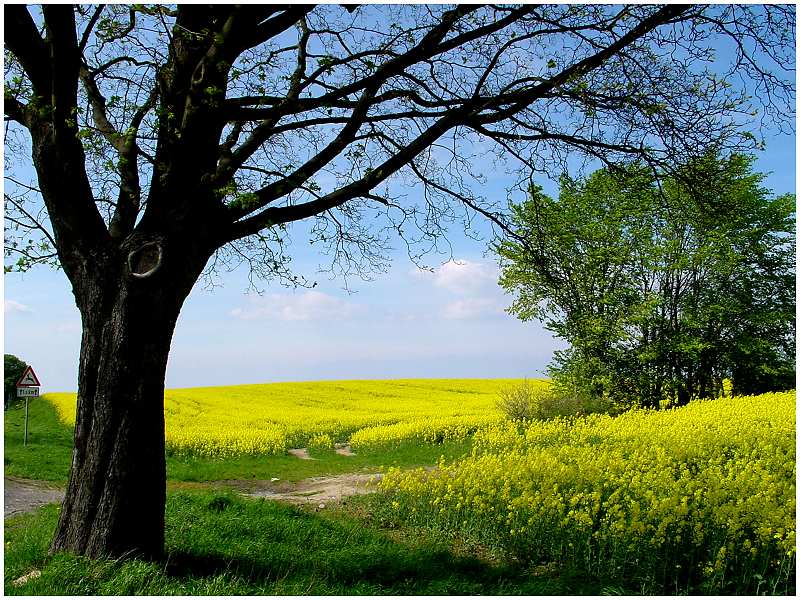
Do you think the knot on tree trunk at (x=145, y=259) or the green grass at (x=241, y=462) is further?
the green grass at (x=241, y=462)

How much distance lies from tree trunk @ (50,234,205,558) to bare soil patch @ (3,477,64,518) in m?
5.87

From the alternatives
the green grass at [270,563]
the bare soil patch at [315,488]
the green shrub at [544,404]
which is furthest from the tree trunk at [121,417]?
the green shrub at [544,404]

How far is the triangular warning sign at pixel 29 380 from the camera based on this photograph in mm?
19766

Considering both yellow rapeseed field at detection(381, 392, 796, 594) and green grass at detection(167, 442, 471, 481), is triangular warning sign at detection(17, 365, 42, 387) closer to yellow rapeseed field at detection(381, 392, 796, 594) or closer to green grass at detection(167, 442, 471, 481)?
green grass at detection(167, 442, 471, 481)

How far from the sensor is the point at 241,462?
1733 centimetres

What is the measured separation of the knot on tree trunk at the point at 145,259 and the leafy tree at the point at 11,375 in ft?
127

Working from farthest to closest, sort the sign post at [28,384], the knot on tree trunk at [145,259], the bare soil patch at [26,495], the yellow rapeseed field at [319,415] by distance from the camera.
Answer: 1. the yellow rapeseed field at [319,415]
2. the sign post at [28,384]
3. the bare soil patch at [26,495]
4. the knot on tree trunk at [145,259]

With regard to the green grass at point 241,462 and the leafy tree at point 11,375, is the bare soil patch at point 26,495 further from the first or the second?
the leafy tree at point 11,375

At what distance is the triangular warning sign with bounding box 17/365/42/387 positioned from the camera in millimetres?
19766

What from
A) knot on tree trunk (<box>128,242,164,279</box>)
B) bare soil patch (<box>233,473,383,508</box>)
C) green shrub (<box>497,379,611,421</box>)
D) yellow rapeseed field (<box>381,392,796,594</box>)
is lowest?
bare soil patch (<box>233,473,383,508</box>)

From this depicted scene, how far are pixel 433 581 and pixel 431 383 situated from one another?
1424 inches

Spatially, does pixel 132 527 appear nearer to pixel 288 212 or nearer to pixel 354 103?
pixel 288 212

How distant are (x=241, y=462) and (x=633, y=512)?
1239 centimetres

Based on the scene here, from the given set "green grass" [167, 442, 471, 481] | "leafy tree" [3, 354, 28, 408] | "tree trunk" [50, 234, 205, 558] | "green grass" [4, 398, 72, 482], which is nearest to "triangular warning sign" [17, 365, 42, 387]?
"green grass" [4, 398, 72, 482]
